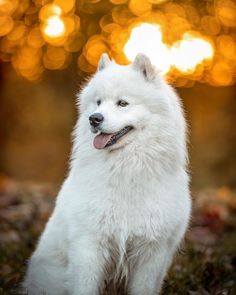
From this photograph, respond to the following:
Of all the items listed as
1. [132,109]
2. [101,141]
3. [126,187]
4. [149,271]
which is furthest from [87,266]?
[132,109]

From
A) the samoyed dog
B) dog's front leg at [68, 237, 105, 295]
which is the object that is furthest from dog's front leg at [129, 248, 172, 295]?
dog's front leg at [68, 237, 105, 295]

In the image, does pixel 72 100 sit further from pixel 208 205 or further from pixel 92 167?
pixel 92 167

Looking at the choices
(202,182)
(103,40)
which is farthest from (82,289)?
(202,182)

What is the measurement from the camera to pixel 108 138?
4.71 metres

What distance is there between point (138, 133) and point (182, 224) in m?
0.93

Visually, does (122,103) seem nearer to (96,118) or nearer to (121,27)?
(96,118)

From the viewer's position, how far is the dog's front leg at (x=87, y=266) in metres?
4.67

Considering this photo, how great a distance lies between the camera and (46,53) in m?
16.5

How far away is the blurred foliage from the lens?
1310cm

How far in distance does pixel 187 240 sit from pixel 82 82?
3.02 m

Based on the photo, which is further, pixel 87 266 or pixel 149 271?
pixel 149 271

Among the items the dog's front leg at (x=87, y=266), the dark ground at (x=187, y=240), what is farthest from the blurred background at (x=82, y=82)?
the dog's front leg at (x=87, y=266)

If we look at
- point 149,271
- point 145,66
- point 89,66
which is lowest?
point 89,66

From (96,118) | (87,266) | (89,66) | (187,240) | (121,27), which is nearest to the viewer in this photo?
(96,118)
